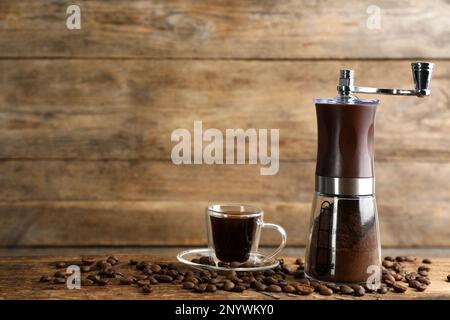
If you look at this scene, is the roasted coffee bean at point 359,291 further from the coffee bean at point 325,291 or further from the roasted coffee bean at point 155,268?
the roasted coffee bean at point 155,268

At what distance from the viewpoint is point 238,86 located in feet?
5.19

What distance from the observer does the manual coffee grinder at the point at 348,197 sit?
113 centimetres

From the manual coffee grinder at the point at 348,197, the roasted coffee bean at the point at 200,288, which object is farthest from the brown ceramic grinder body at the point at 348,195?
the roasted coffee bean at the point at 200,288

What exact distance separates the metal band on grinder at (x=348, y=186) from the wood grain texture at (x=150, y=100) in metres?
0.46

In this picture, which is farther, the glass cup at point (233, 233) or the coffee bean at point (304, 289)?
the glass cup at point (233, 233)

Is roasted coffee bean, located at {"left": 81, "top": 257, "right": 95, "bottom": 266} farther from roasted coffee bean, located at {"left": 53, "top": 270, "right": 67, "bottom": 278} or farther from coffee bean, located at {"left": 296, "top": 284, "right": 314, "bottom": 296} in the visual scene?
coffee bean, located at {"left": 296, "top": 284, "right": 314, "bottom": 296}

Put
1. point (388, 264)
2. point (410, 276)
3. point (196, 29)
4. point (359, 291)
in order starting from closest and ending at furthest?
point (359, 291)
point (410, 276)
point (388, 264)
point (196, 29)

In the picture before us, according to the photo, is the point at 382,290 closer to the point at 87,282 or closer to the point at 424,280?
the point at 424,280

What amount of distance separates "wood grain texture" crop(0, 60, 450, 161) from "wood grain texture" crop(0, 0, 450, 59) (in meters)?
0.03

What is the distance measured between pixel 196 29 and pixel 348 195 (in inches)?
25.8

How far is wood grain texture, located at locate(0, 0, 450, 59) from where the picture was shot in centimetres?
156

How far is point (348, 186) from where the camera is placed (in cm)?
113

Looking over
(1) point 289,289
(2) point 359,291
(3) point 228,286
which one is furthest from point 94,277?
(2) point 359,291

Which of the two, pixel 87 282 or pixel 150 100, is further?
pixel 150 100
